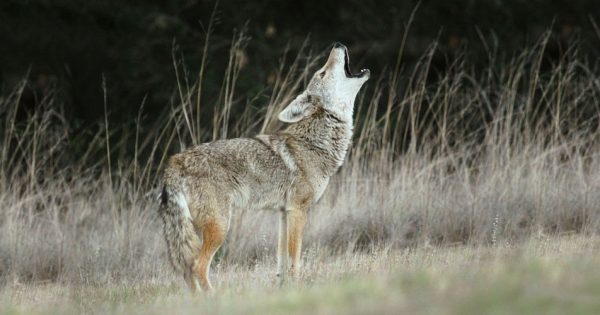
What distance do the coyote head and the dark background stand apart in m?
7.44

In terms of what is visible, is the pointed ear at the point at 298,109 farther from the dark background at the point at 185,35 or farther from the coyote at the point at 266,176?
the dark background at the point at 185,35

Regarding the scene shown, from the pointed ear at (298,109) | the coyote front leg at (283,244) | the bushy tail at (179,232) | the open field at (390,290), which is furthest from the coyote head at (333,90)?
the bushy tail at (179,232)

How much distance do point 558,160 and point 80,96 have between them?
9.26 m

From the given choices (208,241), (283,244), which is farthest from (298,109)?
(208,241)

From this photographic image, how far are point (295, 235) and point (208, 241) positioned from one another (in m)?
0.79

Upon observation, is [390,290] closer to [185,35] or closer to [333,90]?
[333,90]

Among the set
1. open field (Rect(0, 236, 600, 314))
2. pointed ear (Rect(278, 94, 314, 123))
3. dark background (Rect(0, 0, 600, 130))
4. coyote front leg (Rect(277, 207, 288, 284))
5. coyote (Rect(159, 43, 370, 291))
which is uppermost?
dark background (Rect(0, 0, 600, 130))

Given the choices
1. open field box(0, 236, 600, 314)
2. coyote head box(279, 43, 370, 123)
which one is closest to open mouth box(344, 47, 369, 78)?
coyote head box(279, 43, 370, 123)

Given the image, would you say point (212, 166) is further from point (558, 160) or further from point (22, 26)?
point (22, 26)

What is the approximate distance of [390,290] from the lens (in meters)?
5.03

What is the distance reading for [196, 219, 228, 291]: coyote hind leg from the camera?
265 inches

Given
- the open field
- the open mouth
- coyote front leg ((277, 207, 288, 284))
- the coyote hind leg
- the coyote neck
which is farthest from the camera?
the open mouth

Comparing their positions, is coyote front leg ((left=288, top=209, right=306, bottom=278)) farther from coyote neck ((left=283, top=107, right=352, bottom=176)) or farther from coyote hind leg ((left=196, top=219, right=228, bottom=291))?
coyote hind leg ((left=196, top=219, right=228, bottom=291))

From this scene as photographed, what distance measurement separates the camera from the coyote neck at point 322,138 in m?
7.75
